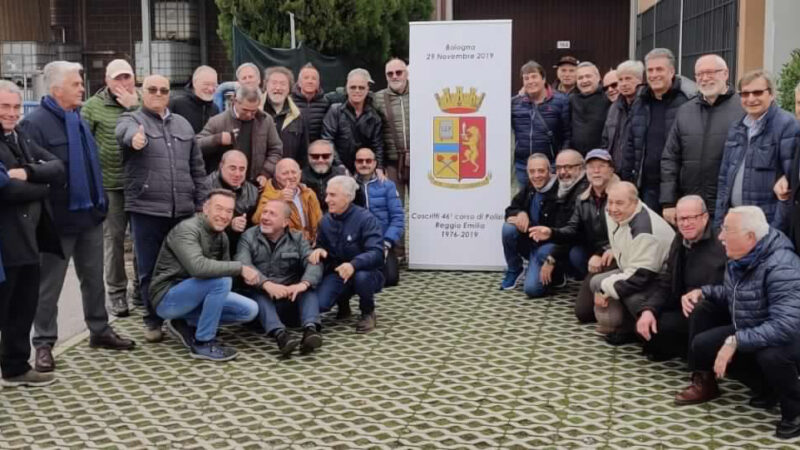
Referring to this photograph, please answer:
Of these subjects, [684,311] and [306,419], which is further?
[684,311]

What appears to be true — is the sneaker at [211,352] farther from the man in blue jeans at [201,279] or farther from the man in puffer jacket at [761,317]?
the man in puffer jacket at [761,317]

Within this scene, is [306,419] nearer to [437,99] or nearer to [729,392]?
[729,392]

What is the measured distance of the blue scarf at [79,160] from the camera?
6531 millimetres

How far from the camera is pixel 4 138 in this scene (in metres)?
5.98

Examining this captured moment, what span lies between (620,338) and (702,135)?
4.86 ft

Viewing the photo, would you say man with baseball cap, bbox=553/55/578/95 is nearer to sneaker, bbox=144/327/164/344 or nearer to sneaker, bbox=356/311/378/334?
sneaker, bbox=356/311/378/334

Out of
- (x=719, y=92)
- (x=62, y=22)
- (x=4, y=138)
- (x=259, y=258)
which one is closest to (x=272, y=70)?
(x=259, y=258)

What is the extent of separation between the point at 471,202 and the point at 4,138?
4.72m

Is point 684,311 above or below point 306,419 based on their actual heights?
above

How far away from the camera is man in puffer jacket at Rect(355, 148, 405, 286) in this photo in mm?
8859

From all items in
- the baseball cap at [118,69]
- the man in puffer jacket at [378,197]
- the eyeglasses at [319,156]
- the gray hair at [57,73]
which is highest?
the baseball cap at [118,69]

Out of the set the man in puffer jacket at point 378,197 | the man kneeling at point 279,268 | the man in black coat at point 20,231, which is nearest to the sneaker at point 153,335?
the man kneeling at point 279,268

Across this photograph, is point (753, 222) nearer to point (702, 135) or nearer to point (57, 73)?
A: point (702, 135)

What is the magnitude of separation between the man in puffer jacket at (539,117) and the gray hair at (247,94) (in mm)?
2499
